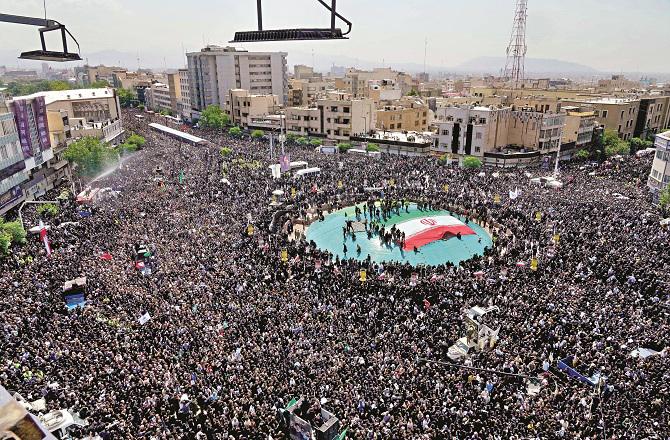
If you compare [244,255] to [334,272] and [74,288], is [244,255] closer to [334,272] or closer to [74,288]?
[334,272]

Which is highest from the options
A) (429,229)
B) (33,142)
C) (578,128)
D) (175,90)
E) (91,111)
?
(175,90)

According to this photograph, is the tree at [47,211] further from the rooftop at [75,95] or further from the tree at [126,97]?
the tree at [126,97]

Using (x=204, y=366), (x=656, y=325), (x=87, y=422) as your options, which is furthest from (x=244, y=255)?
(x=656, y=325)

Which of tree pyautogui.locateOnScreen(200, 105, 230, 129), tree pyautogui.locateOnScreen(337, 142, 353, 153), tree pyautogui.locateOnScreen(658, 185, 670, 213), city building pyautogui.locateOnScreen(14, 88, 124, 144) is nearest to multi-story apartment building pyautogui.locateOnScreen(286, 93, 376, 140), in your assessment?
tree pyautogui.locateOnScreen(337, 142, 353, 153)

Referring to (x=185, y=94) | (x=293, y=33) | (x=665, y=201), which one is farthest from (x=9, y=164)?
(x=185, y=94)

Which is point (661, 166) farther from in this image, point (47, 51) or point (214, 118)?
point (214, 118)

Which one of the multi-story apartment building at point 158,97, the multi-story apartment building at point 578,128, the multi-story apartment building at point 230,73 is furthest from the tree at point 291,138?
the multi-story apartment building at point 158,97

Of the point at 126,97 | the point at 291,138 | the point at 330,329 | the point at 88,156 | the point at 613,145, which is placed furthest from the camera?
the point at 126,97
